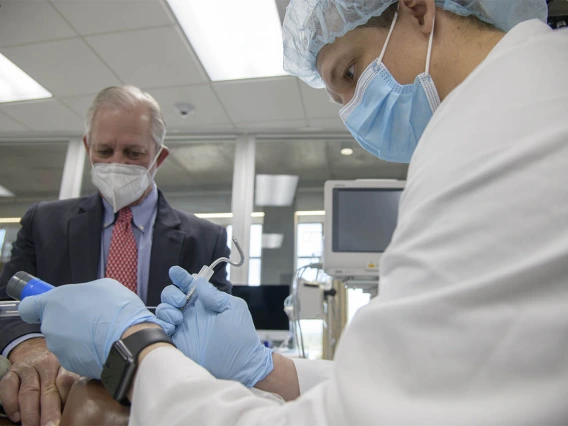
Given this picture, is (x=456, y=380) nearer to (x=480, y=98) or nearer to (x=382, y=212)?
(x=480, y=98)

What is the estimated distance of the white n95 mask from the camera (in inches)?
54.5

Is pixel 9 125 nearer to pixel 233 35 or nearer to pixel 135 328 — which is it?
pixel 233 35

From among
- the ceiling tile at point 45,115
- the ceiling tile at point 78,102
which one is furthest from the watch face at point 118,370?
the ceiling tile at point 45,115

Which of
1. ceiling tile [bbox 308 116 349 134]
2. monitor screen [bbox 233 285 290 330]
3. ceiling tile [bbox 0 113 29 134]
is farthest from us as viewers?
ceiling tile [bbox 0 113 29 134]

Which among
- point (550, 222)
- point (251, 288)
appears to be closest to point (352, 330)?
point (550, 222)

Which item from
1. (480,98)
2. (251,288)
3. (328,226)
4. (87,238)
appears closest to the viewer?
(480,98)

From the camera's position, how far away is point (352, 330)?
1.38 feet

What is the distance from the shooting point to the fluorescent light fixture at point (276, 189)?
4039 mm

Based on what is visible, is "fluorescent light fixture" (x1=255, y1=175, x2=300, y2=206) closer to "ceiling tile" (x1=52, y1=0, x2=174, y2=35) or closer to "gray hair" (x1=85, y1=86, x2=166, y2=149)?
"ceiling tile" (x1=52, y1=0, x2=174, y2=35)

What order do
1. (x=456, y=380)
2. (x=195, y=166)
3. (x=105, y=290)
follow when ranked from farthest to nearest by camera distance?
(x=195, y=166)
(x=105, y=290)
(x=456, y=380)

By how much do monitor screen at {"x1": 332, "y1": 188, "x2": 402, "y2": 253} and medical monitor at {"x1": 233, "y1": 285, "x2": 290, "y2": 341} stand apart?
0.61m

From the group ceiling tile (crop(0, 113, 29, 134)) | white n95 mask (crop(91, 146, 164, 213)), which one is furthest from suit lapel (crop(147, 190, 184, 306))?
ceiling tile (crop(0, 113, 29, 134))

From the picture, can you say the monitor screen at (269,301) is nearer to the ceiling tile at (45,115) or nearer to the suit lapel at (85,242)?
the suit lapel at (85,242)

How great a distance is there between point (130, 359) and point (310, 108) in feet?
9.78
